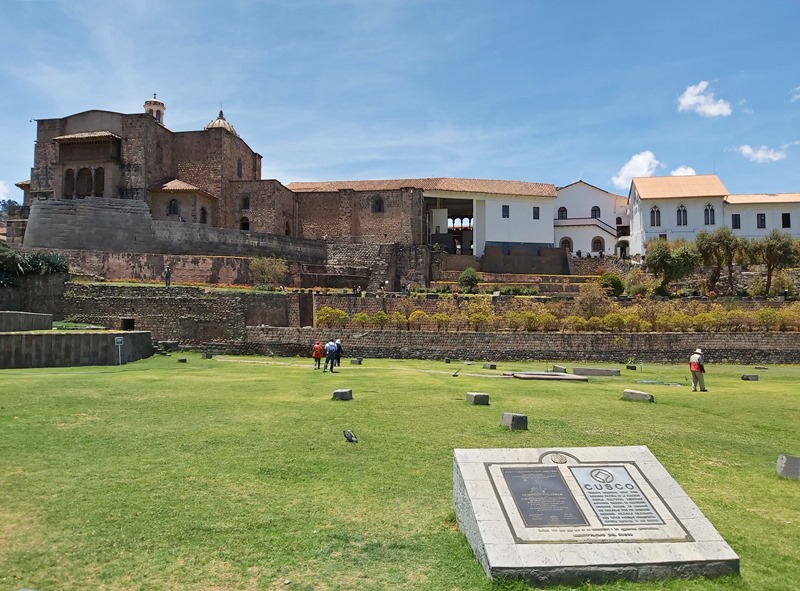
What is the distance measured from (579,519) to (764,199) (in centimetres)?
5153

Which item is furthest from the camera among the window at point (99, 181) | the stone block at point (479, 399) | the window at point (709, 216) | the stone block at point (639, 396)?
the window at point (709, 216)

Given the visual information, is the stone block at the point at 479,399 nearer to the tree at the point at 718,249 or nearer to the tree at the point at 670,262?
the tree at the point at 670,262

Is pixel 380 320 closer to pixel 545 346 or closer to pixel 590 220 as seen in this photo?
pixel 545 346

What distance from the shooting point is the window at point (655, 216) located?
49.4 metres

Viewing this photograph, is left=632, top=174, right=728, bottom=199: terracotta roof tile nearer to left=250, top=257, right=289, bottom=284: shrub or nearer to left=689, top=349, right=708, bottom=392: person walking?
left=250, top=257, right=289, bottom=284: shrub

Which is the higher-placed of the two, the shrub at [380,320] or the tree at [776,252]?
the tree at [776,252]

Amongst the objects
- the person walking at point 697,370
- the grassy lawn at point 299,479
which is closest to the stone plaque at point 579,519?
the grassy lawn at point 299,479

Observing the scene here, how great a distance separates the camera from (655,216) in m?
49.5

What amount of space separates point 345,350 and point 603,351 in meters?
9.91

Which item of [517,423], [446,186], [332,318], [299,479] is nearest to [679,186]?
[446,186]

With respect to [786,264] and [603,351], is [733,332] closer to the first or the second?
[603,351]

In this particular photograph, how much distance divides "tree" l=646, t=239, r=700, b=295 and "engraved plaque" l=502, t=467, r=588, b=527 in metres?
33.6

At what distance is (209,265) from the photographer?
3478 centimetres

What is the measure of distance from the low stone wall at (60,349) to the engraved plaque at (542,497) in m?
16.2
